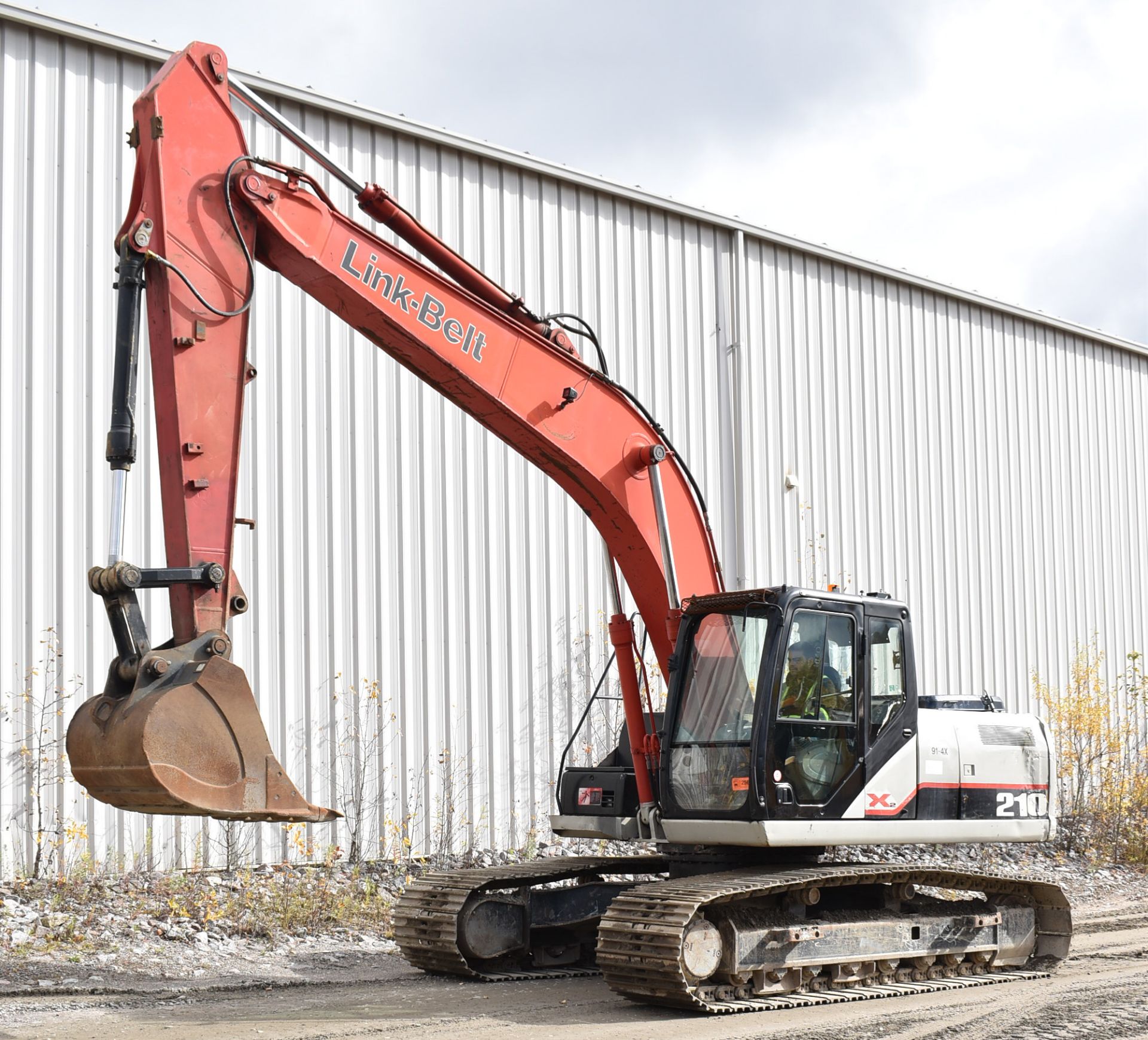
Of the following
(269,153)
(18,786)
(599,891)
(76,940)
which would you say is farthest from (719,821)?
(269,153)

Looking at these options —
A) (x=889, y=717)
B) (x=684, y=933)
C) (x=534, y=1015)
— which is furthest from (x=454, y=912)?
(x=889, y=717)

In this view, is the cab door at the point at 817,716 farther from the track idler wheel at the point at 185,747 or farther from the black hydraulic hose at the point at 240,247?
the black hydraulic hose at the point at 240,247

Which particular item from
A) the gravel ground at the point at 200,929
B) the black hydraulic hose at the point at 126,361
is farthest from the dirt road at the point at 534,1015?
the black hydraulic hose at the point at 126,361

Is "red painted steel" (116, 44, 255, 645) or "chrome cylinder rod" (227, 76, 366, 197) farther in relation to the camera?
"chrome cylinder rod" (227, 76, 366, 197)

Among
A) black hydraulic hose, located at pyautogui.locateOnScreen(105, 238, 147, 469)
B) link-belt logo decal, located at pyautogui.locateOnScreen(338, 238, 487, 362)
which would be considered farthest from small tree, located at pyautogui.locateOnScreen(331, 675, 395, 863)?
black hydraulic hose, located at pyautogui.locateOnScreen(105, 238, 147, 469)

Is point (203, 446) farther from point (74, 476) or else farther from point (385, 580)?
point (385, 580)

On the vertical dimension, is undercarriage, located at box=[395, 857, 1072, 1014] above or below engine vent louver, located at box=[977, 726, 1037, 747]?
below

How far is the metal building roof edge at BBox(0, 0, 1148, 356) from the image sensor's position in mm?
12312

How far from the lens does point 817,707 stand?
8906mm

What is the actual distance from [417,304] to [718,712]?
10.8 feet

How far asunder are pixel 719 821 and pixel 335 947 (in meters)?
4.38

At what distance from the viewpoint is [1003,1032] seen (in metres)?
7.81

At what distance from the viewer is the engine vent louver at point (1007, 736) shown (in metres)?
10.0

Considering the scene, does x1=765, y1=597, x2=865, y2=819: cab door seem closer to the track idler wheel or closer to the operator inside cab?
the operator inside cab
